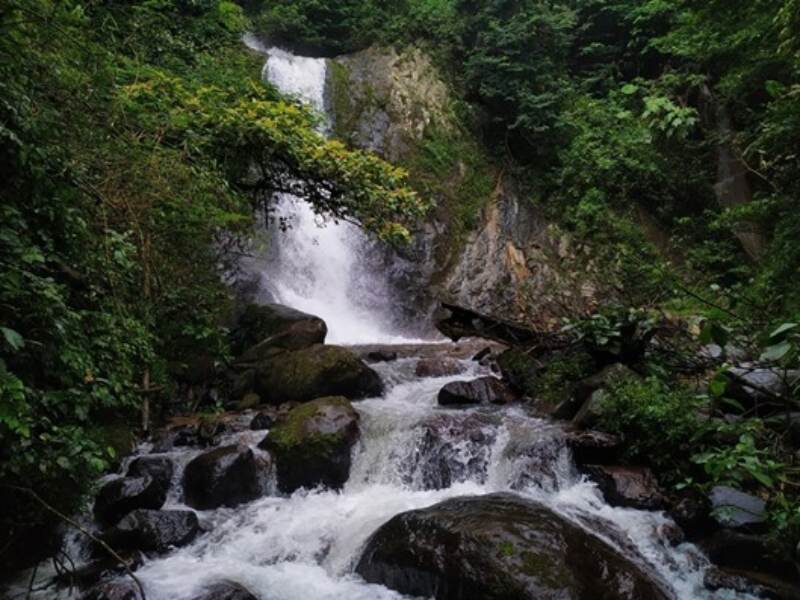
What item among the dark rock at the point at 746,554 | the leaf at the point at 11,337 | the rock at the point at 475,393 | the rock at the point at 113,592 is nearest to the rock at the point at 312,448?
the rock at the point at 475,393

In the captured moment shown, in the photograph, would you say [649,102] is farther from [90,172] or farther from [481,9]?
[481,9]

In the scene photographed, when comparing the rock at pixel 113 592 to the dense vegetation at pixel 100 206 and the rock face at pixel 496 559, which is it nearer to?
the dense vegetation at pixel 100 206

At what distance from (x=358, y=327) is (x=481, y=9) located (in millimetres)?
12333

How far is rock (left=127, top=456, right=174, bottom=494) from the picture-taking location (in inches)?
257

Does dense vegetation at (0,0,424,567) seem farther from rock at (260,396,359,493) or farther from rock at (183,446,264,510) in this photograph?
rock at (260,396,359,493)

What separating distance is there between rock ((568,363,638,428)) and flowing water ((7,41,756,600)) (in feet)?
1.39

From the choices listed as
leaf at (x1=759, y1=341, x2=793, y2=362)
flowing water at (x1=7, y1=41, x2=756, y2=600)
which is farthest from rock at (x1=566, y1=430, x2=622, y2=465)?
leaf at (x1=759, y1=341, x2=793, y2=362)

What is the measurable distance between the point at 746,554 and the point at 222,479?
5.34 meters

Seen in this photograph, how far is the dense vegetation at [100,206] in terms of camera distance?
135 inches

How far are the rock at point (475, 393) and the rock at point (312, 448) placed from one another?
2.06 metres

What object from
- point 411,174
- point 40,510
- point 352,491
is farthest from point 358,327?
point 40,510

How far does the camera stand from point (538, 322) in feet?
31.0

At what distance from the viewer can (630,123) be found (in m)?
17.3

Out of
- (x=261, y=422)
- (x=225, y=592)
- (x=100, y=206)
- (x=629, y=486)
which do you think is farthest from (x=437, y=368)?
(x=100, y=206)
